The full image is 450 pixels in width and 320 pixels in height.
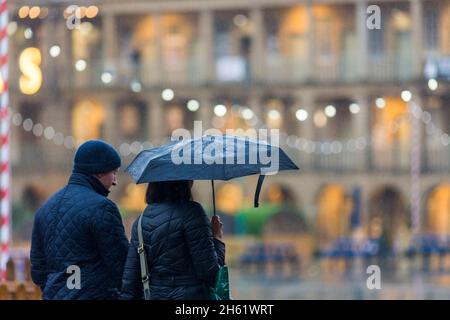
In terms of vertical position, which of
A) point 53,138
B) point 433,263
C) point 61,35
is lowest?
point 433,263

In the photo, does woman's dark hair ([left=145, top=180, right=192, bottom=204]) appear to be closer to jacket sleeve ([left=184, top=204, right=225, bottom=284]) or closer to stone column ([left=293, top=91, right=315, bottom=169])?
jacket sleeve ([left=184, top=204, right=225, bottom=284])

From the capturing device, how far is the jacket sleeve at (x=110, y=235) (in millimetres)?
8695

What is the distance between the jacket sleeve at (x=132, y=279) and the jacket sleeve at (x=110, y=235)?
7cm

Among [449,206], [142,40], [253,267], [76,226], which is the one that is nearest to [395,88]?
[449,206]

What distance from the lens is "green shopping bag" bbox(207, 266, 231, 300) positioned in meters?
8.68

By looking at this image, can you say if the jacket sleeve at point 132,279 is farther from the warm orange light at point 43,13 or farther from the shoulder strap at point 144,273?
the warm orange light at point 43,13

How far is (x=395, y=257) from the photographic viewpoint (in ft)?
136

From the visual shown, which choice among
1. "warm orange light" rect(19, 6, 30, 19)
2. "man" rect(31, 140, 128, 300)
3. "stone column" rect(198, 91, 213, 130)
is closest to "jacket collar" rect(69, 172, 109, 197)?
"man" rect(31, 140, 128, 300)

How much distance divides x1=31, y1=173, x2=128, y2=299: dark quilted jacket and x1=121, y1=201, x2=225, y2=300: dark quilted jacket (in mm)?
120

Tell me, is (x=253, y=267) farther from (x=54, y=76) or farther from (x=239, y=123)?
(x=54, y=76)

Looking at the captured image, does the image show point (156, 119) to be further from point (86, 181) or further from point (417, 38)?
point (86, 181)
